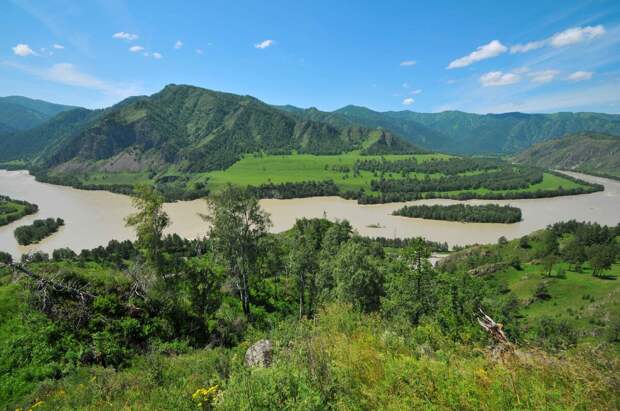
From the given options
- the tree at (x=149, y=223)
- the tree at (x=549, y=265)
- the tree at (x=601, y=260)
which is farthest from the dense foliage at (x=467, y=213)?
the tree at (x=149, y=223)

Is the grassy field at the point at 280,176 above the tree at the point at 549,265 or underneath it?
above

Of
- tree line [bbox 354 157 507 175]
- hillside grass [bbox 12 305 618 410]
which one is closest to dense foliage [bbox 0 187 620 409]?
hillside grass [bbox 12 305 618 410]

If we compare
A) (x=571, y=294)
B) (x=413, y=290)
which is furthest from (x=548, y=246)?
(x=413, y=290)

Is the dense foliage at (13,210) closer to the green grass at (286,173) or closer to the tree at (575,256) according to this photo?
the green grass at (286,173)

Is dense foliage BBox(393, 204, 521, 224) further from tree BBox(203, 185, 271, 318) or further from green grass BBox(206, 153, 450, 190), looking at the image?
tree BBox(203, 185, 271, 318)

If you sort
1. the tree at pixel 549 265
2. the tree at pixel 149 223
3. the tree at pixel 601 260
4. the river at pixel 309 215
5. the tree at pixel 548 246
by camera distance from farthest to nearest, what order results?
the river at pixel 309 215
the tree at pixel 548 246
the tree at pixel 549 265
the tree at pixel 601 260
the tree at pixel 149 223

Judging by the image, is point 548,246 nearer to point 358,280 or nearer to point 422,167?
point 358,280
